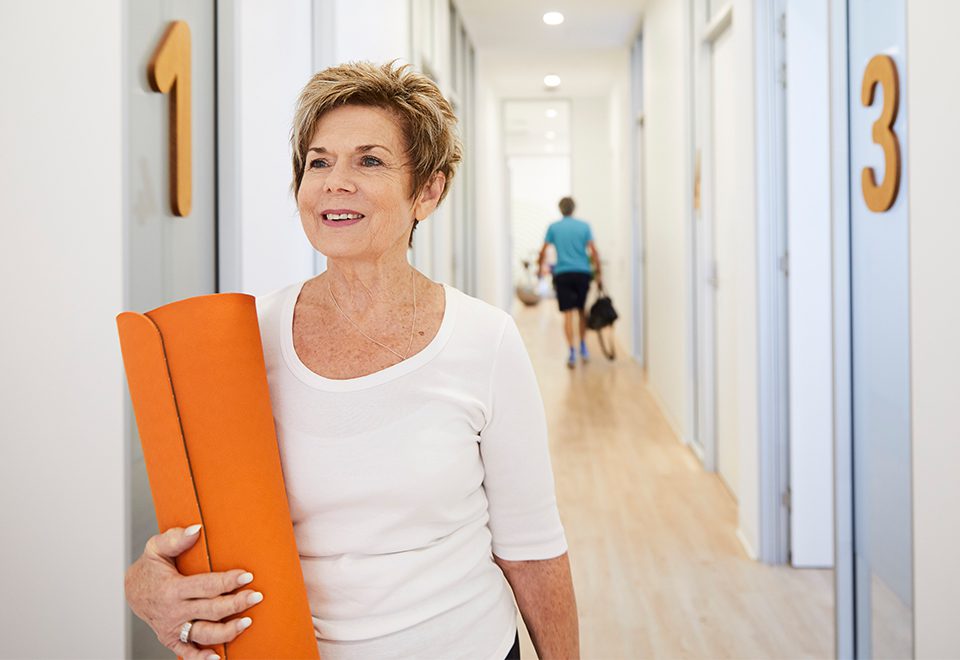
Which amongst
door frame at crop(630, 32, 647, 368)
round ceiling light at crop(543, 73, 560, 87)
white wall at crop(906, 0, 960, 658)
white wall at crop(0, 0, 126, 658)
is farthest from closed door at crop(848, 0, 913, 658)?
round ceiling light at crop(543, 73, 560, 87)

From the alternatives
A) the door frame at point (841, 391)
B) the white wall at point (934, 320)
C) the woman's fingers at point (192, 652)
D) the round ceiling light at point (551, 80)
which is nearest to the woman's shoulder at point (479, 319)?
the woman's fingers at point (192, 652)

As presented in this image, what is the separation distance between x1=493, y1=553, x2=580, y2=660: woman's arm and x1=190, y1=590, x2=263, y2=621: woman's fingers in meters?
0.41

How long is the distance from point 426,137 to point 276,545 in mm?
568

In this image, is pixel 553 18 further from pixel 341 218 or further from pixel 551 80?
pixel 341 218

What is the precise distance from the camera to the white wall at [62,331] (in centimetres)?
123

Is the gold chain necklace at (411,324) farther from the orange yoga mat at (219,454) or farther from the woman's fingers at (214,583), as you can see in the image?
the woman's fingers at (214,583)

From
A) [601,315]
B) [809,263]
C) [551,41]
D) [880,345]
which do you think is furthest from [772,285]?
[551,41]

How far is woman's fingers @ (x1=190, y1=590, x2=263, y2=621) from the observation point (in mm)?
945

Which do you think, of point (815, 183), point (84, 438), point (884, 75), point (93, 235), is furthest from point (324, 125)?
point (815, 183)

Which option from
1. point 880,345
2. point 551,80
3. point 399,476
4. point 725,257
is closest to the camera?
point 399,476

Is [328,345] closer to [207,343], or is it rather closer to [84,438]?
[207,343]

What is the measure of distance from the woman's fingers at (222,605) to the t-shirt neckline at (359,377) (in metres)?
0.26

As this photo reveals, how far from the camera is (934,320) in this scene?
64.2 inches

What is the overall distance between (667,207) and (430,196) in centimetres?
463
